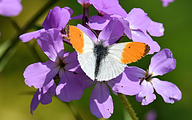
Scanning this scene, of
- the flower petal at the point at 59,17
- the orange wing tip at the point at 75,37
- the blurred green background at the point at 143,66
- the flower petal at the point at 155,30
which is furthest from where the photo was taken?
the blurred green background at the point at 143,66

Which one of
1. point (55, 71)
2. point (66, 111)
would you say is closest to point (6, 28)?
point (66, 111)

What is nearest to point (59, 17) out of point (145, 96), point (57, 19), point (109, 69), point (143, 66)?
point (57, 19)

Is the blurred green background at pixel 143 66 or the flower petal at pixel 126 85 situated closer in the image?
the flower petal at pixel 126 85

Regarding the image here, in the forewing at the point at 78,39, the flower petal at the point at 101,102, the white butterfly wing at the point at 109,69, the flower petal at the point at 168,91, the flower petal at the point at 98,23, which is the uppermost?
the forewing at the point at 78,39

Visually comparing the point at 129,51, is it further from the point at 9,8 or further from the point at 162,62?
the point at 9,8

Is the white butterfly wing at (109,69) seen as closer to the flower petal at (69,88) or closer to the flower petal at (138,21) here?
the flower petal at (69,88)

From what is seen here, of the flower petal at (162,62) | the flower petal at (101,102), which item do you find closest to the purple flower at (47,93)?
the flower petal at (101,102)
